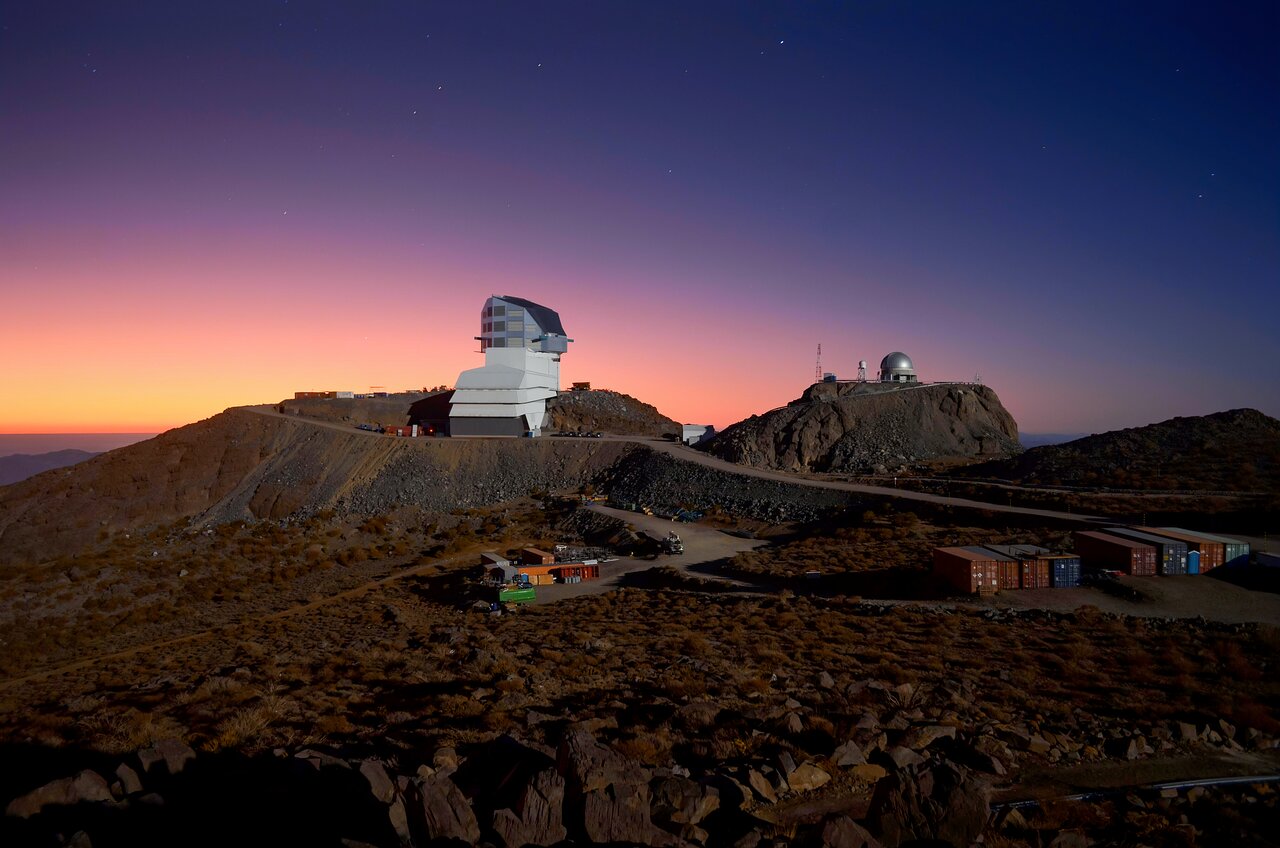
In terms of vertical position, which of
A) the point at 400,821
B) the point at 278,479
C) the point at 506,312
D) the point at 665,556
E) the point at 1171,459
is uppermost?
the point at 506,312

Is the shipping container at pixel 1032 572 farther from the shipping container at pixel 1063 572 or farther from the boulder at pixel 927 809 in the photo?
the boulder at pixel 927 809

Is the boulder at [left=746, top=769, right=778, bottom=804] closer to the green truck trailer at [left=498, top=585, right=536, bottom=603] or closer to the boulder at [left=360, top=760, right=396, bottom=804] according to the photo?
the boulder at [left=360, top=760, right=396, bottom=804]

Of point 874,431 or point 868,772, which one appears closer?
point 868,772

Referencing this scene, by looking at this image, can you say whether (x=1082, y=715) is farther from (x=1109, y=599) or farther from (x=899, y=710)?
(x=1109, y=599)

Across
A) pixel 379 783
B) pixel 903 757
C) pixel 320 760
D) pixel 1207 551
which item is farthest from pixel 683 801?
pixel 1207 551

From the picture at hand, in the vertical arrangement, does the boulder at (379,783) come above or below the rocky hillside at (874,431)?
below

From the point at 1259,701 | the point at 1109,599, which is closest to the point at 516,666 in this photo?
the point at 1259,701

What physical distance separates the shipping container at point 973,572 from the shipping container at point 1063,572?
1.64m

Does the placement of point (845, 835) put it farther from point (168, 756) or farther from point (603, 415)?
point (603, 415)

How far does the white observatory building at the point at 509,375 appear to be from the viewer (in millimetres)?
57750

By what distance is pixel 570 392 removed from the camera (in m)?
72.4

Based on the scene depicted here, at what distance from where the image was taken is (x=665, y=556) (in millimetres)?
32406

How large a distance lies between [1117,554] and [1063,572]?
2.37 m

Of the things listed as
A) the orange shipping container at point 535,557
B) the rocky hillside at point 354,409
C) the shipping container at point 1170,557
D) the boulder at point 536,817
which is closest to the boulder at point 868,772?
the boulder at point 536,817
